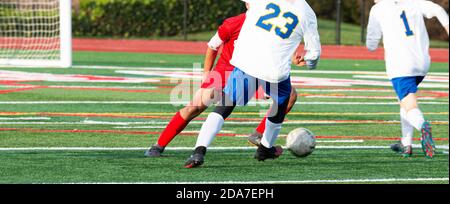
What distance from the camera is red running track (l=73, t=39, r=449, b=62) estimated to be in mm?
28031

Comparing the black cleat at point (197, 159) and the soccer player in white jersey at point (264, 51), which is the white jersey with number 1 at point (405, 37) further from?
the black cleat at point (197, 159)

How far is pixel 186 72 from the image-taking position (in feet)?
70.4

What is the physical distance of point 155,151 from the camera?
33.0ft

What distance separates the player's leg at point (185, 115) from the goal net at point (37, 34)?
10984 millimetres

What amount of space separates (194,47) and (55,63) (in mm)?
9438

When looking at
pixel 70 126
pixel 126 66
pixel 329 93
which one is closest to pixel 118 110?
pixel 70 126

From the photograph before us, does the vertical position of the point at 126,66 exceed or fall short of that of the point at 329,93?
it falls short

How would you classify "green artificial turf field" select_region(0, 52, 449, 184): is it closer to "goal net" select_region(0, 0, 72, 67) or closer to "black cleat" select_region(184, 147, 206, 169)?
"black cleat" select_region(184, 147, 206, 169)

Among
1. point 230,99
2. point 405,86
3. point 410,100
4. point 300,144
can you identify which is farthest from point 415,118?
point 230,99

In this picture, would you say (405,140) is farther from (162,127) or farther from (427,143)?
(162,127)

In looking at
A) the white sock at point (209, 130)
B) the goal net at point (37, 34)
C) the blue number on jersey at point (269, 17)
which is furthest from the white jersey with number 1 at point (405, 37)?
the goal net at point (37, 34)

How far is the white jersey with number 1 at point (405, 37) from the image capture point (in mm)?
10203

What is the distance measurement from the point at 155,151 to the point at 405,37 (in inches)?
100
